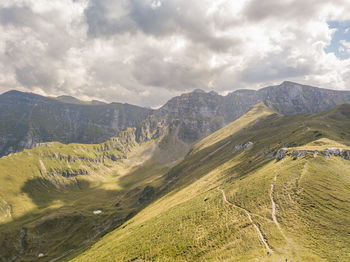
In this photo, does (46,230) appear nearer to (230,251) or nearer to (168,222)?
(168,222)

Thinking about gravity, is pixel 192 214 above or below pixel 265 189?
below

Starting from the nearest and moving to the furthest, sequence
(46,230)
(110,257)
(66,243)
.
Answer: (110,257)
(66,243)
(46,230)

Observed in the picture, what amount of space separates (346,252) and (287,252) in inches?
435

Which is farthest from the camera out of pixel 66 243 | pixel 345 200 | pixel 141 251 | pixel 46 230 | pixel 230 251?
pixel 46 230

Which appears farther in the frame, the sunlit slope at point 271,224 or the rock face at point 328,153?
the rock face at point 328,153

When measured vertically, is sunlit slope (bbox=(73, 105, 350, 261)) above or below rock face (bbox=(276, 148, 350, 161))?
below

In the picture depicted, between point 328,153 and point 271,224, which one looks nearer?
point 271,224

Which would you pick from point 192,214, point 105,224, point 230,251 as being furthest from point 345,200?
point 105,224

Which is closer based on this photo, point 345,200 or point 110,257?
point 345,200

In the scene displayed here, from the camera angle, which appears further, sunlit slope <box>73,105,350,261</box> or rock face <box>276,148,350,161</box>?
rock face <box>276,148,350,161</box>

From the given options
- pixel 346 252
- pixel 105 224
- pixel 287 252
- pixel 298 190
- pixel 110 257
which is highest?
pixel 298 190

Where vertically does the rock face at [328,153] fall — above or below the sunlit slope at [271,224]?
above

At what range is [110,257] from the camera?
2623 inches

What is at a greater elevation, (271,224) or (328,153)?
(328,153)
